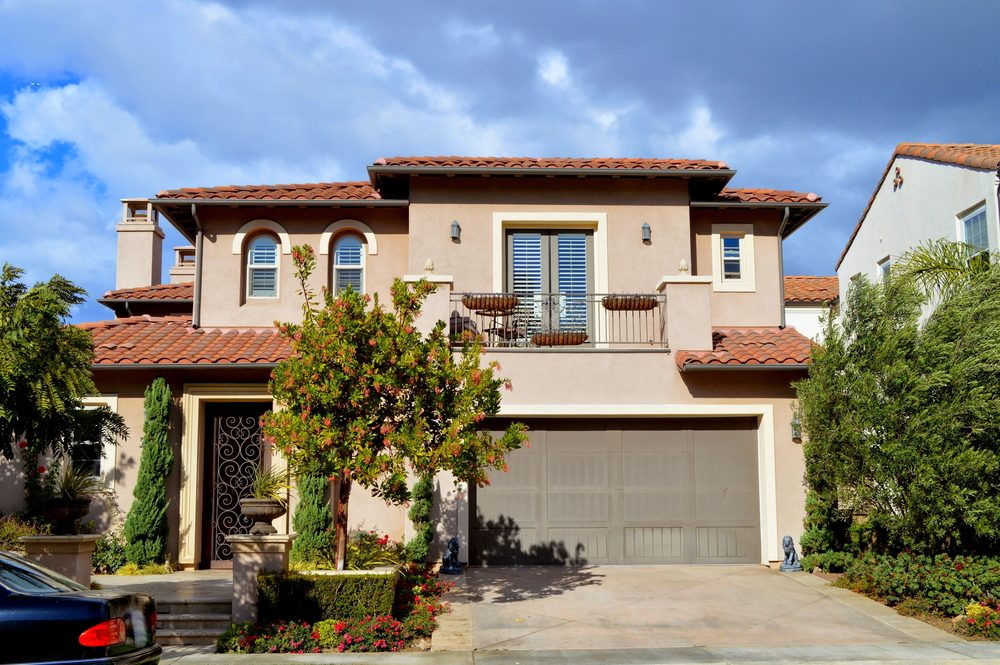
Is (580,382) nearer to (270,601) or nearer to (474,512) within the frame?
(474,512)

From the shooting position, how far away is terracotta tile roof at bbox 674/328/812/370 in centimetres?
1388

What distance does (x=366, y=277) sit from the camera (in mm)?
16109

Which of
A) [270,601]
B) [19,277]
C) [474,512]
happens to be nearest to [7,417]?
[19,277]

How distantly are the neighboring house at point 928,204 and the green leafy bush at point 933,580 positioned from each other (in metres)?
6.07

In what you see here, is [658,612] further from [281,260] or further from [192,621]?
[281,260]

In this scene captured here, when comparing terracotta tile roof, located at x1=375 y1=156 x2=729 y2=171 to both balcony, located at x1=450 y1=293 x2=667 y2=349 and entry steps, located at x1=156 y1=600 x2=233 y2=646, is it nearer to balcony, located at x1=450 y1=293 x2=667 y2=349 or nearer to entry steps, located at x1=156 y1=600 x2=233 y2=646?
balcony, located at x1=450 y1=293 x2=667 y2=349

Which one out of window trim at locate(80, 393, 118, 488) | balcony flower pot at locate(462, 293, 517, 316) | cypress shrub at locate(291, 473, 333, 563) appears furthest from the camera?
balcony flower pot at locate(462, 293, 517, 316)

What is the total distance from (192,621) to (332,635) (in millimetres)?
2099

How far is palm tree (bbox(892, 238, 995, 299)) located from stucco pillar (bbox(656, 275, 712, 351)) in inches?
115

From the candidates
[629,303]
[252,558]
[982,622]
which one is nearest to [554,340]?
[629,303]

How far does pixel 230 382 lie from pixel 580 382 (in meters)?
5.57

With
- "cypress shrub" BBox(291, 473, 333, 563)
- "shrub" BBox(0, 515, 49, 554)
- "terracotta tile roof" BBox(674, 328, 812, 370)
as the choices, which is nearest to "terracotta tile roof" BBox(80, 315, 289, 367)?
"cypress shrub" BBox(291, 473, 333, 563)

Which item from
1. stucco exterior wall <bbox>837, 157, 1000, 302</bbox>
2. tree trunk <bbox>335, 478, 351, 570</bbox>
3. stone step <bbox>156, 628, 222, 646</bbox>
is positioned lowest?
stone step <bbox>156, 628, 222, 646</bbox>

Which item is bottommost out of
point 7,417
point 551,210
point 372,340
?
point 7,417
